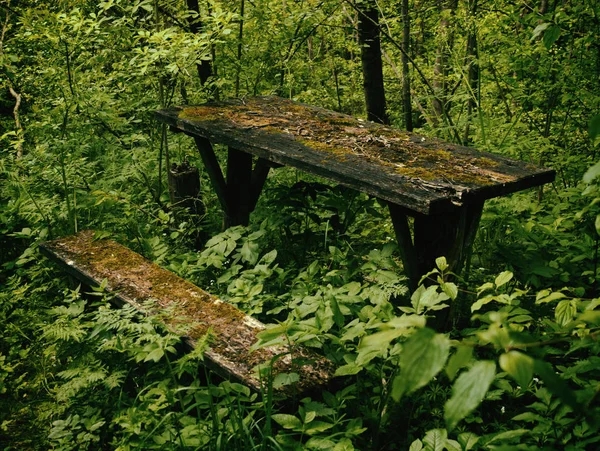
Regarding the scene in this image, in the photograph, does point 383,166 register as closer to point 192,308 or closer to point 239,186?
point 192,308

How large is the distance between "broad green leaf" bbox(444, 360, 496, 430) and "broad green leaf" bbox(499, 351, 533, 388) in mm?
31

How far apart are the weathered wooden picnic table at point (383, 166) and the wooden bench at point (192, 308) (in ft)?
2.96

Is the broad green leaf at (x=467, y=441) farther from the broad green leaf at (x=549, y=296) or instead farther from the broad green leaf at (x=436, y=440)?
the broad green leaf at (x=549, y=296)

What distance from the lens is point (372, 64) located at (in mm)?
5977

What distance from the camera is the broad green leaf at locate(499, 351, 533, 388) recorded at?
78 cm

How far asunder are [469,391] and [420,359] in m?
0.09

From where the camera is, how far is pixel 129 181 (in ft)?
16.9

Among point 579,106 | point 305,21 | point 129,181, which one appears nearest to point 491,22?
point 579,106

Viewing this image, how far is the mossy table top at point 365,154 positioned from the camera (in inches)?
105

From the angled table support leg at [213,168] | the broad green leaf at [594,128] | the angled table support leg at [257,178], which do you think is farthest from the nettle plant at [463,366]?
A: the angled table support leg at [213,168]

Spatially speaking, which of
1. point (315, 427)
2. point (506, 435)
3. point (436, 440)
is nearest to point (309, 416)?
point (315, 427)

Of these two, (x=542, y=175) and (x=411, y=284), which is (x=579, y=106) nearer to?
(x=542, y=175)

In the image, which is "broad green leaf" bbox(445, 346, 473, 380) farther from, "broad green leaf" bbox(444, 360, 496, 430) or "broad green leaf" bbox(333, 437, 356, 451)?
"broad green leaf" bbox(333, 437, 356, 451)

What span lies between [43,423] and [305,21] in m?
4.55
